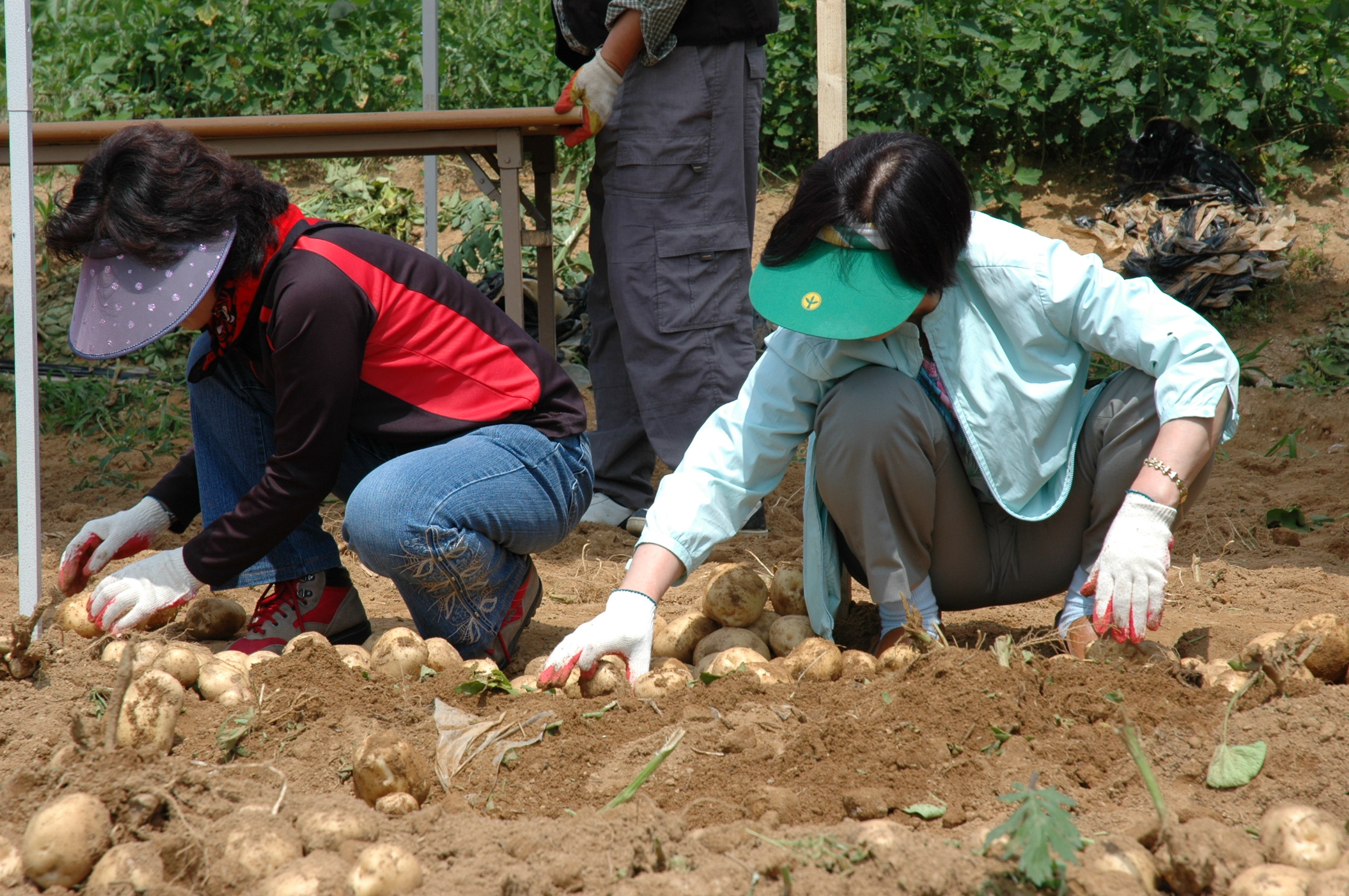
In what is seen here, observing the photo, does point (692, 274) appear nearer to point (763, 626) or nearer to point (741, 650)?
point (763, 626)

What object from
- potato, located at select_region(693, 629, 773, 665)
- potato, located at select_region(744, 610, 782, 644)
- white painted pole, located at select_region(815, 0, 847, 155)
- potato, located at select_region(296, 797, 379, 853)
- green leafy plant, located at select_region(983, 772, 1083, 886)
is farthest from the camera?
white painted pole, located at select_region(815, 0, 847, 155)

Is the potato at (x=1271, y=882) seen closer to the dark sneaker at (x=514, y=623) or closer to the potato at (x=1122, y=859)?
the potato at (x=1122, y=859)

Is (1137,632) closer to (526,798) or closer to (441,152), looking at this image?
(526,798)

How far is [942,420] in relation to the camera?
2295 mm

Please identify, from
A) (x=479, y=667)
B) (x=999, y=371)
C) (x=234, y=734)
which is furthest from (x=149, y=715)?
(x=999, y=371)

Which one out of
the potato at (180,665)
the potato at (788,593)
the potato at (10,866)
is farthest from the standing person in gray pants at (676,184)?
the potato at (10,866)

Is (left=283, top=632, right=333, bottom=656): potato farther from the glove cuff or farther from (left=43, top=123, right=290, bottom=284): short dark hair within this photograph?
the glove cuff

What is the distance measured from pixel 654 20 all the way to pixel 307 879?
8.48 feet

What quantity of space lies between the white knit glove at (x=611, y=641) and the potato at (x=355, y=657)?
369 mm

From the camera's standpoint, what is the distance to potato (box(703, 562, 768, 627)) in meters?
2.60

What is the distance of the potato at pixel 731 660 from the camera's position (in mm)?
2238

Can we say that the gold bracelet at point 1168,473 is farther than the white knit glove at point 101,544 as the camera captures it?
No

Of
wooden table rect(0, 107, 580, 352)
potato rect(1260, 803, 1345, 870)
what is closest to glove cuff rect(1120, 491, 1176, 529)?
potato rect(1260, 803, 1345, 870)

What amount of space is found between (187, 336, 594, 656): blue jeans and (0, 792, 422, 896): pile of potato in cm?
83
